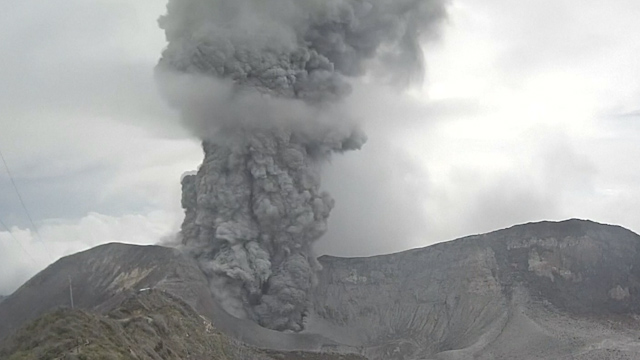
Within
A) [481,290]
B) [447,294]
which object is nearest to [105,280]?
[447,294]

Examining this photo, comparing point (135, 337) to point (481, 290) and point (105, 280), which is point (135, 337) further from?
point (481, 290)

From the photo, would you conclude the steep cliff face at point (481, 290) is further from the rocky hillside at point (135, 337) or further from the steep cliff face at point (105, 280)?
the steep cliff face at point (105, 280)

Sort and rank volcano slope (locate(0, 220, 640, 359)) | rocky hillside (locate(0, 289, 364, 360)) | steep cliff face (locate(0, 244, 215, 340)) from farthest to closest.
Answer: steep cliff face (locate(0, 244, 215, 340)) → volcano slope (locate(0, 220, 640, 359)) → rocky hillside (locate(0, 289, 364, 360))

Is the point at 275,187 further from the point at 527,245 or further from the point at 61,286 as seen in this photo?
the point at 527,245

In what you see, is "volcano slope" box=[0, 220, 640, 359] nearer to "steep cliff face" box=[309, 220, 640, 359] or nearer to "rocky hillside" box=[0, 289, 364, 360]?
"steep cliff face" box=[309, 220, 640, 359]

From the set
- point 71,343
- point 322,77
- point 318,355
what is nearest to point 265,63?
point 322,77

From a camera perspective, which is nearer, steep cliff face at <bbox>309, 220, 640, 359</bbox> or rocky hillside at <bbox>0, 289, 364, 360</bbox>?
rocky hillside at <bbox>0, 289, 364, 360</bbox>

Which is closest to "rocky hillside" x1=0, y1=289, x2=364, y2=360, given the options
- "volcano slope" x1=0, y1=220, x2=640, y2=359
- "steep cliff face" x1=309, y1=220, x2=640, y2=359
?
"volcano slope" x1=0, y1=220, x2=640, y2=359
